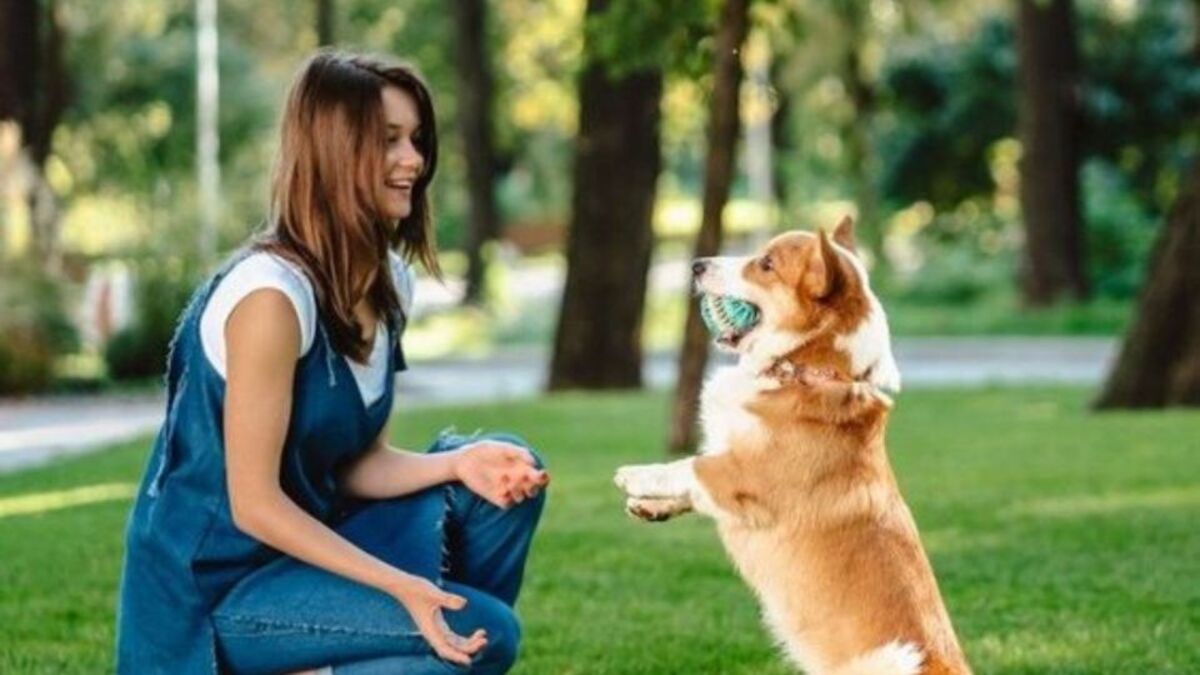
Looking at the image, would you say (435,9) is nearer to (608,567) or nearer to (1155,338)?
(1155,338)

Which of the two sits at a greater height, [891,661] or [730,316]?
[730,316]

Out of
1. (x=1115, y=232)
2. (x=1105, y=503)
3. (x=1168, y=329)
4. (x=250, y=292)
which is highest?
(x=250, y=292)

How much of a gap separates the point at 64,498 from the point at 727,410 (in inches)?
293

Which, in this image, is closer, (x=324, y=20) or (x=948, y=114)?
(x=324, y=20)

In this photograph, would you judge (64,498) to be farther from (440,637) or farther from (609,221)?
(609,221)

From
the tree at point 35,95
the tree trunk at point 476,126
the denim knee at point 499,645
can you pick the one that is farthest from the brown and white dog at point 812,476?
the tree trunk at point 476,126

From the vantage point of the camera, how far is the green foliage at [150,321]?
78.3 ft

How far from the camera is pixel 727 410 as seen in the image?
593 centimetres

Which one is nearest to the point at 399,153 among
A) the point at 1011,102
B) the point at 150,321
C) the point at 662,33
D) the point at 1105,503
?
the point at 1105,503

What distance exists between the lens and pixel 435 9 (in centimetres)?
4188

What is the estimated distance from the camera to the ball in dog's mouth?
604cm

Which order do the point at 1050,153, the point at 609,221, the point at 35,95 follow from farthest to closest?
the point at 1050,153, the point at 35,95, the point at 609,221

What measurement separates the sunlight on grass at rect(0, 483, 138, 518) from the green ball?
6450 mm

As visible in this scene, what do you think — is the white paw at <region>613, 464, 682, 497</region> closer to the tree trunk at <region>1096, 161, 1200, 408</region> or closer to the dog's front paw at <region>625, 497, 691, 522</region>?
the dog's front paw at <region>625, 497, 691, 522</region>
